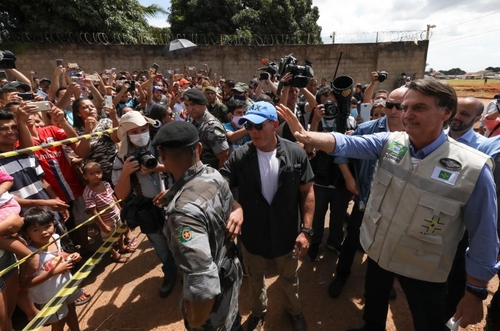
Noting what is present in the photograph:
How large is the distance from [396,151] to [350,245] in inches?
60.5

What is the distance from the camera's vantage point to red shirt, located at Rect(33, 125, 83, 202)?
3.37 metres

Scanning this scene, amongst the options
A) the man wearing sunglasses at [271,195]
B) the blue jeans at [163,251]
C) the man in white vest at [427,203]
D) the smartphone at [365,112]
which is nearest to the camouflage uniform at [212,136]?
the man wearing sunglasses at [271,195]

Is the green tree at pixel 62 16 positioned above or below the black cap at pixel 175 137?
above

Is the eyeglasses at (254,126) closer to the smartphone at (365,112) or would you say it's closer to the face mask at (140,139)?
the face mask at (140,139)

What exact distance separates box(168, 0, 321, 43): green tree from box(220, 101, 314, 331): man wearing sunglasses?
16.9 m

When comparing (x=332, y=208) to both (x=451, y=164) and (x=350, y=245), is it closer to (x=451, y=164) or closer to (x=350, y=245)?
(x=350, y=245)

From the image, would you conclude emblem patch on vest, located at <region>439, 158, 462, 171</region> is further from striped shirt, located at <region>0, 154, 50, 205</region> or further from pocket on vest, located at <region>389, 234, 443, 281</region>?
striped shirt, located at <region>0, 154, 50, 205</region>

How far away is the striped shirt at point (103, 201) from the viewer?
3508 mm

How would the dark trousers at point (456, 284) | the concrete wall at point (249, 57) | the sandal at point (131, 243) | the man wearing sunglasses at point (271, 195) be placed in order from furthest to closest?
1. the concrete wall at point (249, 57)
2. the sandal at point (131, 243)
3. the dark trousers at point (456, 284)
4. the man wearing sunglasses at point (271, 195)

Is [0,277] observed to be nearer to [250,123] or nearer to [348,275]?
[250,123]

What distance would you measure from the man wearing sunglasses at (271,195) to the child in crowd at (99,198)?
196cm

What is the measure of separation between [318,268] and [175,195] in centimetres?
265

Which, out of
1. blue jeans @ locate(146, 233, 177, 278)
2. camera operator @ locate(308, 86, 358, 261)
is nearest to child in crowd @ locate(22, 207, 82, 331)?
blue jeans @ locate(146, 233, 177, 278)

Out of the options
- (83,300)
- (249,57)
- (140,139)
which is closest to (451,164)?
(140,139)
